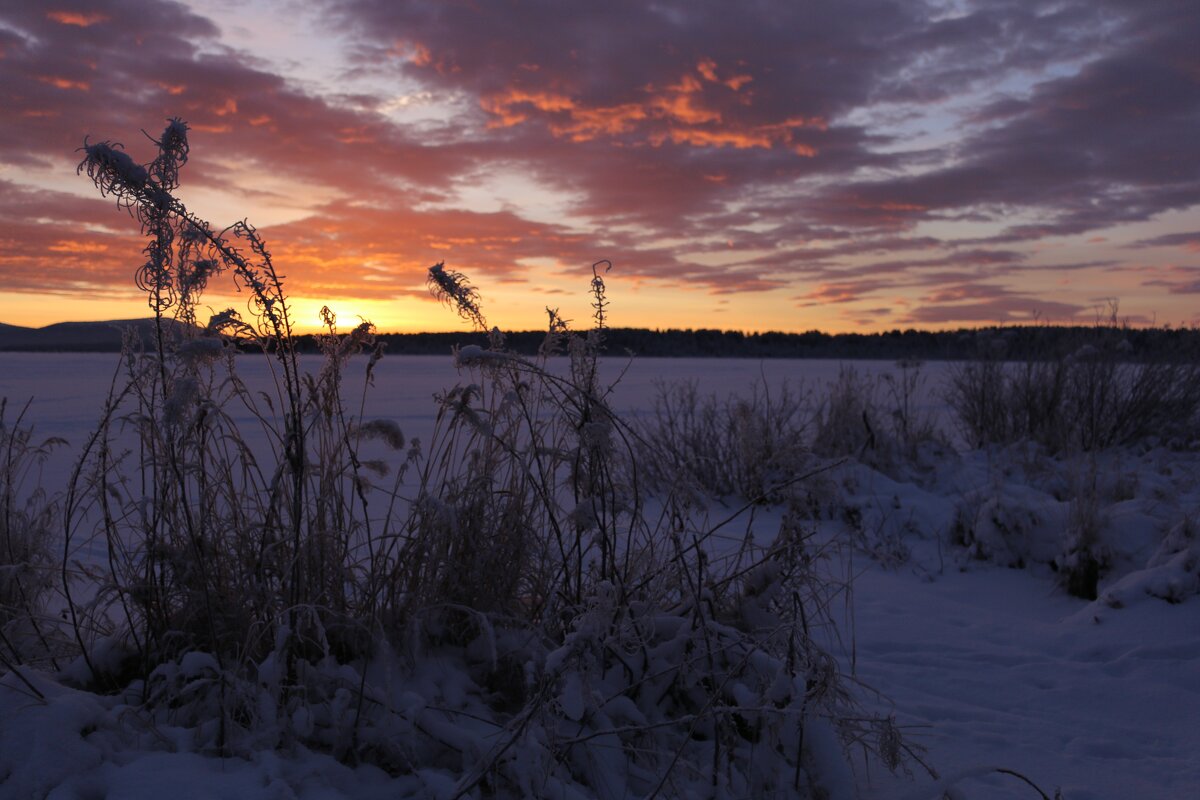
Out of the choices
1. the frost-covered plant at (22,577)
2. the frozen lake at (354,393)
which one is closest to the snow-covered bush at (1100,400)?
the frozen lake at (354,393)

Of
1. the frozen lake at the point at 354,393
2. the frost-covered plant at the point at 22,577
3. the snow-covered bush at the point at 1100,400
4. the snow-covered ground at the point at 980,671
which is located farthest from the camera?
the frozen lake at the point at 354,393

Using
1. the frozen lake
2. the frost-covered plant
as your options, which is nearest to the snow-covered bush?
the frozen lake

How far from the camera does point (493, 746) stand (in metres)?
2.21

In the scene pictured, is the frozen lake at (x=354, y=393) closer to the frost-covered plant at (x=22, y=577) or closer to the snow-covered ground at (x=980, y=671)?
the snow-covered ground at (x=980, y=671)

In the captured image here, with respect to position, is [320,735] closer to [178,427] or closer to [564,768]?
[564,768]

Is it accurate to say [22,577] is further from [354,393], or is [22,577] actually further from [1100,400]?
[354,393]

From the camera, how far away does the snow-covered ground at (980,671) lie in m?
2.19

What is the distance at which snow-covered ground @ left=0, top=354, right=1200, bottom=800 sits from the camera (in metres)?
2.19

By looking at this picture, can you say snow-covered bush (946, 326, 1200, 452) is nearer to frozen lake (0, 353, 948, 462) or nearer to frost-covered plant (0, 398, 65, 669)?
frozen lake (0, 353, 948, 462)

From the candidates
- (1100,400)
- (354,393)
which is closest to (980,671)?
(1100,400)

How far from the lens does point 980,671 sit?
3891 mm

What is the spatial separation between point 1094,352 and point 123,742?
1091 cm

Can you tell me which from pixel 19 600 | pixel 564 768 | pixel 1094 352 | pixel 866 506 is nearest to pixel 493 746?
pixel 564 768

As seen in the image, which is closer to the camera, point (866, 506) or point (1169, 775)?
point (1169, 775)
